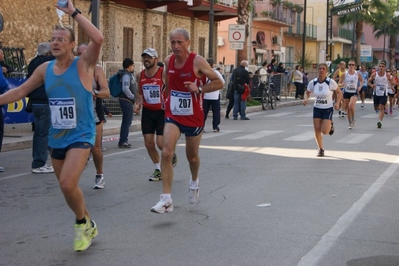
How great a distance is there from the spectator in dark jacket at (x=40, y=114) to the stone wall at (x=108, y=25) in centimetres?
1339

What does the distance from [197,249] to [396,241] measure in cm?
189

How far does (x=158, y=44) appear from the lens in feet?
110

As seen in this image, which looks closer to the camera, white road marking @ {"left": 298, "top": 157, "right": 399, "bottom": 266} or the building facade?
white road marking @ {"left": 298, "top": 157, "right": 399, "bottom": 266}

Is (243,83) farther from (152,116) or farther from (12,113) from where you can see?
(152,116)

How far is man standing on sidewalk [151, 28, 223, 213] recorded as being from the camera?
315 inches

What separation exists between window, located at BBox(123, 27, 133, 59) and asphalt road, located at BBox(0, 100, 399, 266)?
1670 centimetres

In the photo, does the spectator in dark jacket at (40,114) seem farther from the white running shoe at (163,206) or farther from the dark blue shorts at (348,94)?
the dark blue shorts at (348,94)

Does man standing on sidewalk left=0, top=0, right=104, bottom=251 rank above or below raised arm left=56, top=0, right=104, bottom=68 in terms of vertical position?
below

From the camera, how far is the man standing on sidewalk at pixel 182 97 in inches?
315

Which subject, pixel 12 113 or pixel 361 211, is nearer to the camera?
pixel 361 211

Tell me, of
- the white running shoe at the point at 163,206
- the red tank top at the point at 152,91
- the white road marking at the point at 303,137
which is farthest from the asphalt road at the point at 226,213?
the white road marking at the point at 303,137

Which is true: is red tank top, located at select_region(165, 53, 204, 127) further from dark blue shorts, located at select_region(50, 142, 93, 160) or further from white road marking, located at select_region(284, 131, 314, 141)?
white road marking, located at select_region(284, 131, 314, 141)

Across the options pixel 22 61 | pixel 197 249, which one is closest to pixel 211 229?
pixel 197 249

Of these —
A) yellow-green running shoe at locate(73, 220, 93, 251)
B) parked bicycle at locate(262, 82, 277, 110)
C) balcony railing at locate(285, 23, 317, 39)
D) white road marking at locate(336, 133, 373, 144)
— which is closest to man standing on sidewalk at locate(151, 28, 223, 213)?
yellow-green running shoe at locate(73, 220, 93, 251)
